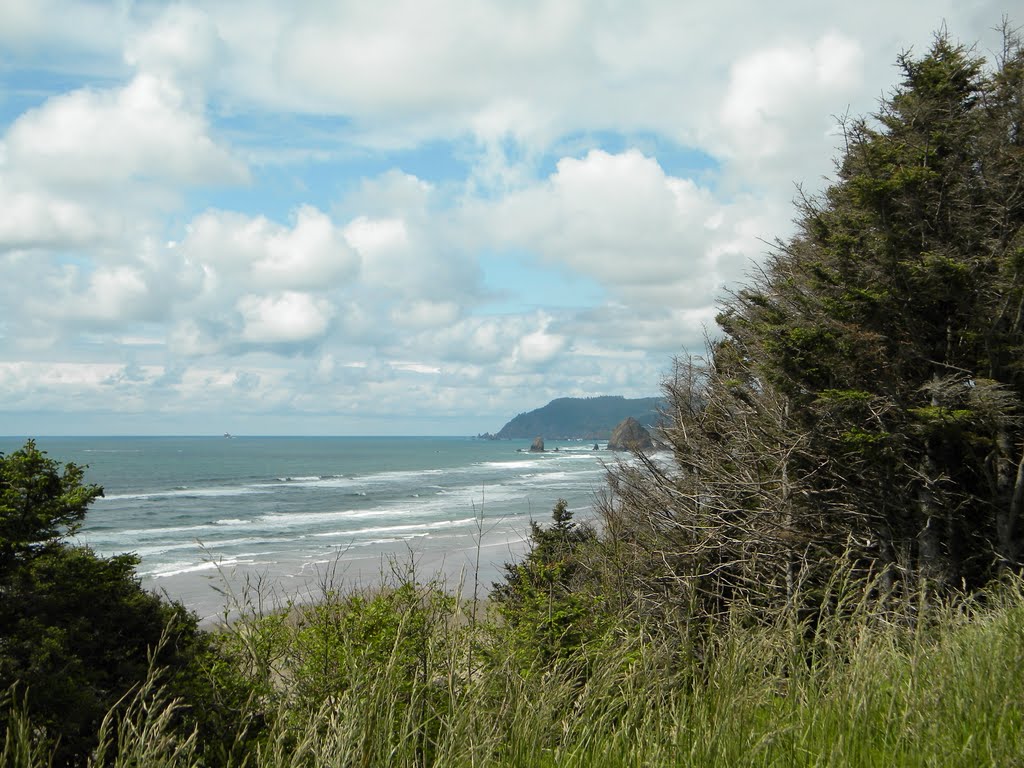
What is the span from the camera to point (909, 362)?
49.0 feet

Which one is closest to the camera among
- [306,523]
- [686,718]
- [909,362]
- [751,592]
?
[686,718]

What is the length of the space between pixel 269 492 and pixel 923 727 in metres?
64.0

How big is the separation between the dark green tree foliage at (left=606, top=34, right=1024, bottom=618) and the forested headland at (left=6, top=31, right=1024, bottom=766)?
0.07 meters

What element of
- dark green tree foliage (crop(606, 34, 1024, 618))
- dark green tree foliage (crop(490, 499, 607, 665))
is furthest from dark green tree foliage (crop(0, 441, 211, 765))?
dark green tree foliage (crop(606, 34, 1024, 618))

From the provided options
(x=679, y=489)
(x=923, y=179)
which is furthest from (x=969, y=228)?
(x=679, y=489)

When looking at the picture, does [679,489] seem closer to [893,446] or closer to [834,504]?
[834,504]

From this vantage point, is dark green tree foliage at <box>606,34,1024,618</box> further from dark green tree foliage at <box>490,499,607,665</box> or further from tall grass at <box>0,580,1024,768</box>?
tall grass at <box>0,580,1024,768</box>

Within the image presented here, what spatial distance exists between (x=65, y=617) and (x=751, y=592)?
1121 cm

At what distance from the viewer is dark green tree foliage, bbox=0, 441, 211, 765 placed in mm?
5820

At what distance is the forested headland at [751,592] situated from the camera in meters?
2.54

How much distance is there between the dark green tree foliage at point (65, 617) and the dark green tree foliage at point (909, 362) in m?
9.11

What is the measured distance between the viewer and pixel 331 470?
94188mm

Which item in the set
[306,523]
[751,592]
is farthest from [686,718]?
[306,523]

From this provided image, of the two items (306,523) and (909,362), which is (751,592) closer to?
(909,362)
